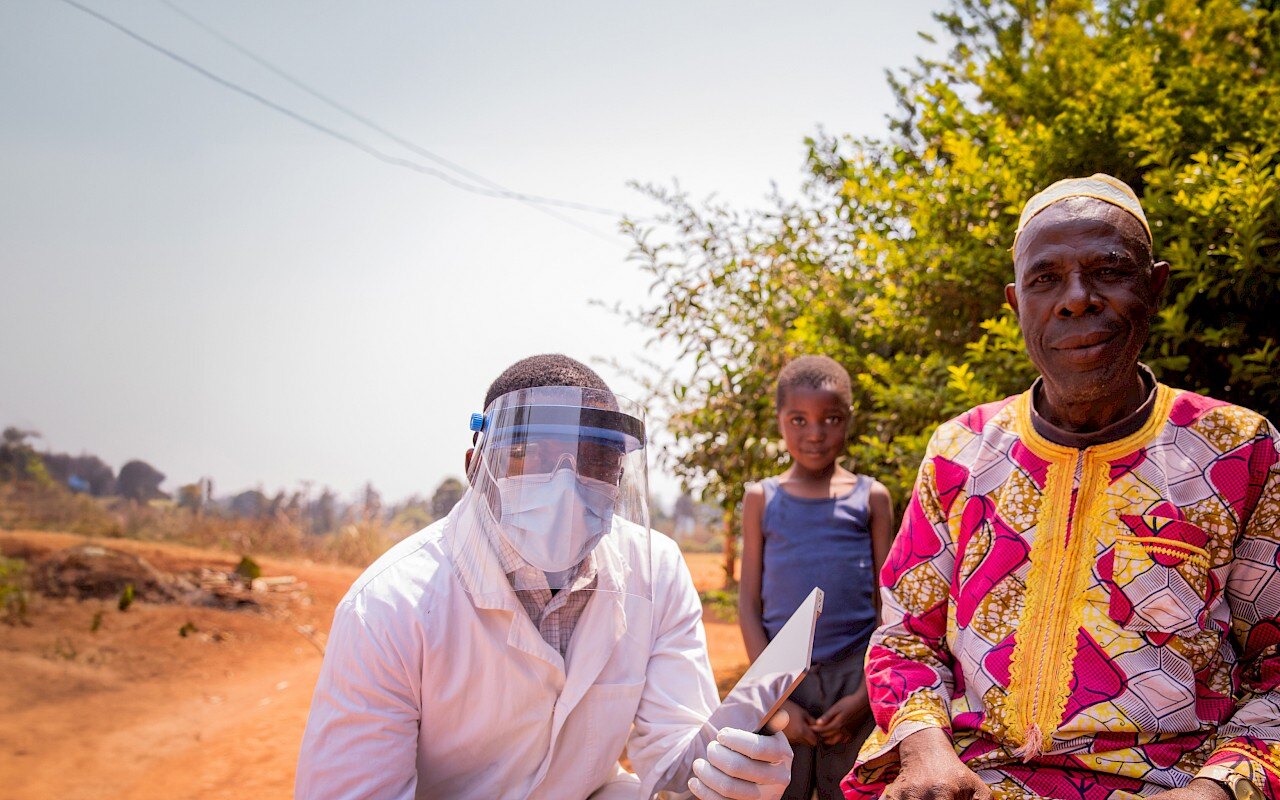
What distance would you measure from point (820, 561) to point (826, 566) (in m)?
0.03

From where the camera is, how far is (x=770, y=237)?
568cm

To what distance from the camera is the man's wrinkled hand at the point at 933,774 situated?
5.80 feet

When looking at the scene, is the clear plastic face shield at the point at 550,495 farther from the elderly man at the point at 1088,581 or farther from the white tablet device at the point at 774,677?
the elderly man at the point at 1088,581

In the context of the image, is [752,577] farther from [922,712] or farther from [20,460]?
[20,460]

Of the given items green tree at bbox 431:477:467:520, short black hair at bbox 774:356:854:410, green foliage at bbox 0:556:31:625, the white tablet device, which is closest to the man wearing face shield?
the white tablet device

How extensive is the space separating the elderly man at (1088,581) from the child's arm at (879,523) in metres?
1.13

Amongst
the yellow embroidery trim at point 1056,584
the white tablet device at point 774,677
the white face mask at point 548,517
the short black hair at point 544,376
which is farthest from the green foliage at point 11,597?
the yellow embroidery trim at point 1056,584

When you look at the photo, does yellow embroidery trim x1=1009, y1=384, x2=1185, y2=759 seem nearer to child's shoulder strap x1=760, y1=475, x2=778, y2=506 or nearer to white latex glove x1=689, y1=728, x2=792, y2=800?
white latex glove x1=689, y1=728, x2=792, y2=800

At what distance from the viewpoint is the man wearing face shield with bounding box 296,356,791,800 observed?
6.47ft

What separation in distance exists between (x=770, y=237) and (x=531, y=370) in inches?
148

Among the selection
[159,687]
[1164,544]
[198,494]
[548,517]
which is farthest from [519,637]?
[198,494]

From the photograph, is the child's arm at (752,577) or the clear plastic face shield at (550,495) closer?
the clear plastic face shield at (550,495)

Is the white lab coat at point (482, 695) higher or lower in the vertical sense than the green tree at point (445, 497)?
→ lower

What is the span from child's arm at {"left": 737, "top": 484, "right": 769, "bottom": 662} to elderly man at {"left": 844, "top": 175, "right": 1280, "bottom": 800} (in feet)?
3.99
